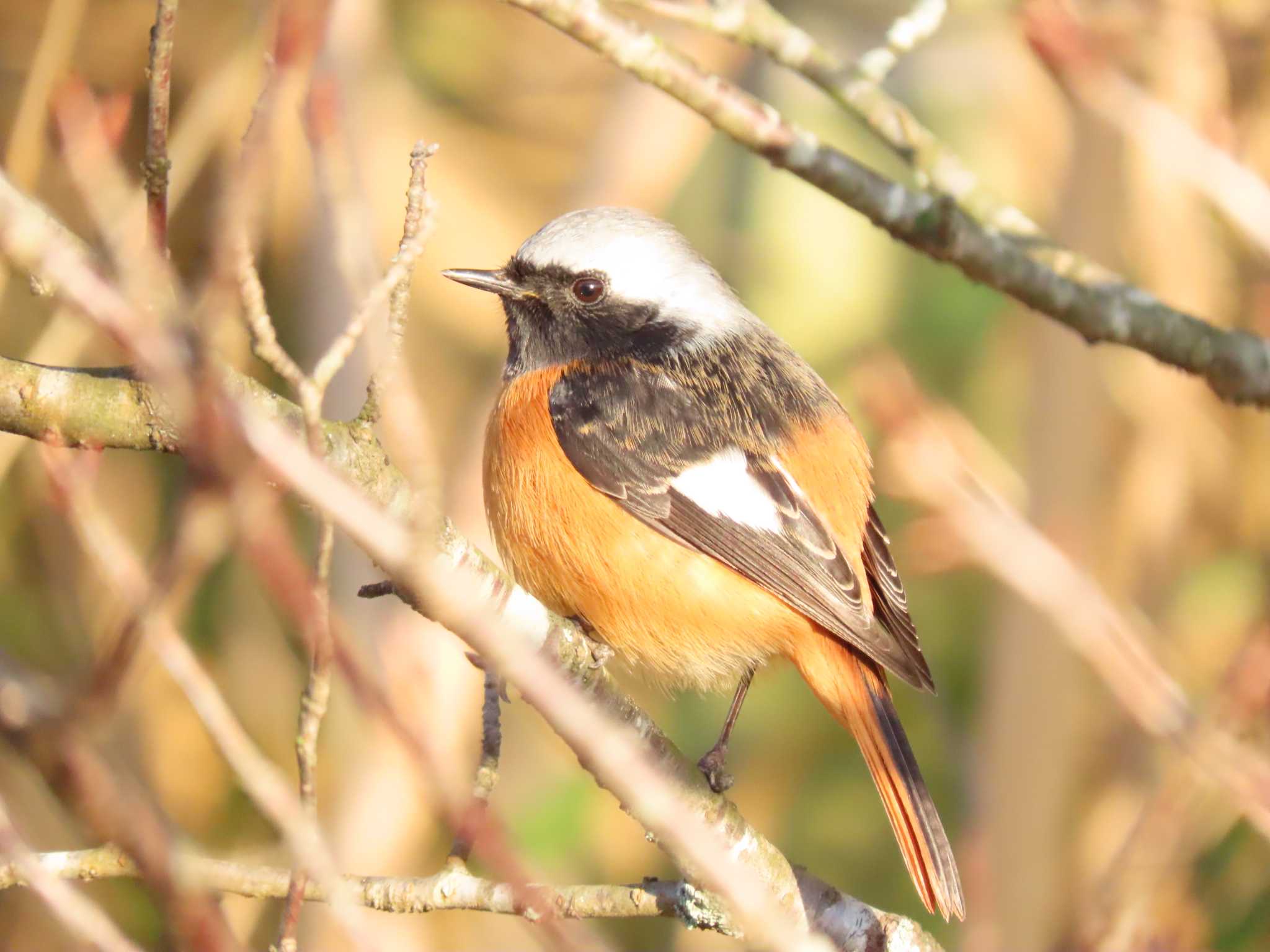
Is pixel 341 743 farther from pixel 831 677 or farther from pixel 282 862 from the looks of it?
pixel 831 677

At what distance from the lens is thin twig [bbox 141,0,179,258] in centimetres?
184

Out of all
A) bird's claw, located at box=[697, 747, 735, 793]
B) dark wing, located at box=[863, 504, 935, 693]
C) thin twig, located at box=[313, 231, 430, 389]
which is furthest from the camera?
dark wing, located at box=[863, 504, 935, 693]

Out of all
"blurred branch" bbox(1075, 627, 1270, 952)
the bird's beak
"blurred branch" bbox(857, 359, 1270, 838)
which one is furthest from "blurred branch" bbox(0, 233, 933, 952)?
the bird's beak

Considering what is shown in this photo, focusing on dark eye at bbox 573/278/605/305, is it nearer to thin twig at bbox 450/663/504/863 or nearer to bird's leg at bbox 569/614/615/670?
bird's leg at bbox 569/614/615/670

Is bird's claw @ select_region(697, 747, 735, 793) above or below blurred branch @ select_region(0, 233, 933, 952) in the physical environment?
below

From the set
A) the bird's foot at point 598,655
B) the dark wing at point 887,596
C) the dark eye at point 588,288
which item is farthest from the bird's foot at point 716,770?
the dark eye at point 588,288

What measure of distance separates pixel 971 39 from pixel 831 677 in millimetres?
5381

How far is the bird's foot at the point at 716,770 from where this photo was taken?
10.7 feet

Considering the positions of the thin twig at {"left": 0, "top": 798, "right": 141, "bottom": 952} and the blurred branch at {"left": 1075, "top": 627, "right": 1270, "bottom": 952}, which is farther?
the blurred branch at {"left": 1075, "top": 627, "right": 1270, "bottom": 952}

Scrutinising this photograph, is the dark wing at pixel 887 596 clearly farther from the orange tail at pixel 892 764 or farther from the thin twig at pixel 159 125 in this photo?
the thin twig at pixel 159 125

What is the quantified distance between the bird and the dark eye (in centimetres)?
21

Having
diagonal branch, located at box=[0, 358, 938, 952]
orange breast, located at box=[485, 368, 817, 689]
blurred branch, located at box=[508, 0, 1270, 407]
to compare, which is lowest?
orange breast, located at box=[485, 368, 817, 689]

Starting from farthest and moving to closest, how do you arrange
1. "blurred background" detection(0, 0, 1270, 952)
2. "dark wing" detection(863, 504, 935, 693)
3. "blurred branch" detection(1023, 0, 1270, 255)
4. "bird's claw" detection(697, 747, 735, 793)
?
"blurred background" detection(0, 0, 1270, 952)
"dark wing" detection(863, 504, 935, 693)
"bird's claw" detection(697, 747, 735, 793)
"blurred branch" detection(1023, 0, 1270, 255)

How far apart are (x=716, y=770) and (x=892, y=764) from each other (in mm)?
535
